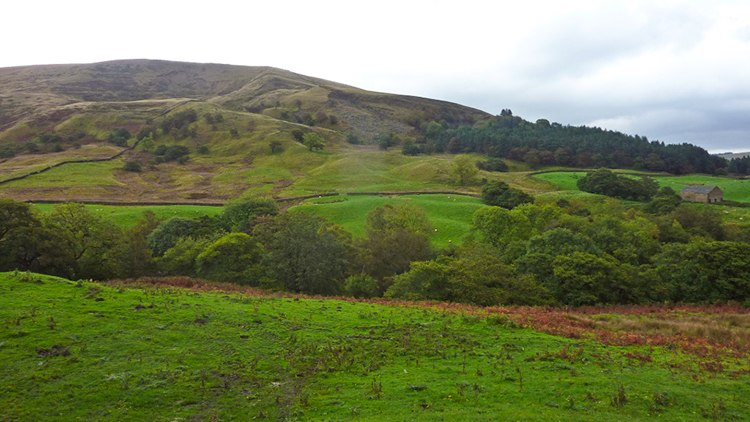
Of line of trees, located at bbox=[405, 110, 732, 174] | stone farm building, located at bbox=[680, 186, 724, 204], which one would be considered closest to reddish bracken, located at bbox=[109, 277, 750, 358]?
stone farm building, located at bbox=[680, 186, 724, 204]

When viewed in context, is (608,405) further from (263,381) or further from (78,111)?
(78,111)

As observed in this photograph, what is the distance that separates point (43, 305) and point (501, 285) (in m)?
29.4

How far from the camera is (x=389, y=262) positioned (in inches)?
1754

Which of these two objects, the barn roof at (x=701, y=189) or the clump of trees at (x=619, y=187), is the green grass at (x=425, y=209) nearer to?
the clump of trees at (x=619, y=187)

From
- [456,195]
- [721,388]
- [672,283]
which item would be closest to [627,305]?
[672,283]

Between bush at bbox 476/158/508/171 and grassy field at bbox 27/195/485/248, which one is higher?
bush at bbox 476/158/508/171

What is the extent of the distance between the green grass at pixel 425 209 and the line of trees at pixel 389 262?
14.5 meters

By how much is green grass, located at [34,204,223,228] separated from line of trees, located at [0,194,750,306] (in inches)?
747

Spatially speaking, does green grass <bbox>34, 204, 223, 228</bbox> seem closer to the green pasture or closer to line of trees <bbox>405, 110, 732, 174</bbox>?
the green pasture

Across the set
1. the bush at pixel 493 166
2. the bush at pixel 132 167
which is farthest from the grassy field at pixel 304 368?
the bush at pixel 493 166

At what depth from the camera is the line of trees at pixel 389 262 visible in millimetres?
31484

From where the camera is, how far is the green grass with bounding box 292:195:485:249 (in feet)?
211

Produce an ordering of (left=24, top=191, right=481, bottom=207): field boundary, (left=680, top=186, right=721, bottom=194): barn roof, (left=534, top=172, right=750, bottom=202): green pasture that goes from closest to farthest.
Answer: (left=24, top=191, right=481, bottom=207): field boundary → (left=680, top=186, right=721, bottom=194): barn roof → (left=534, top=172, right=750, bottom=202): green pasture

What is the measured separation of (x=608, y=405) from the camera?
11.5 m
